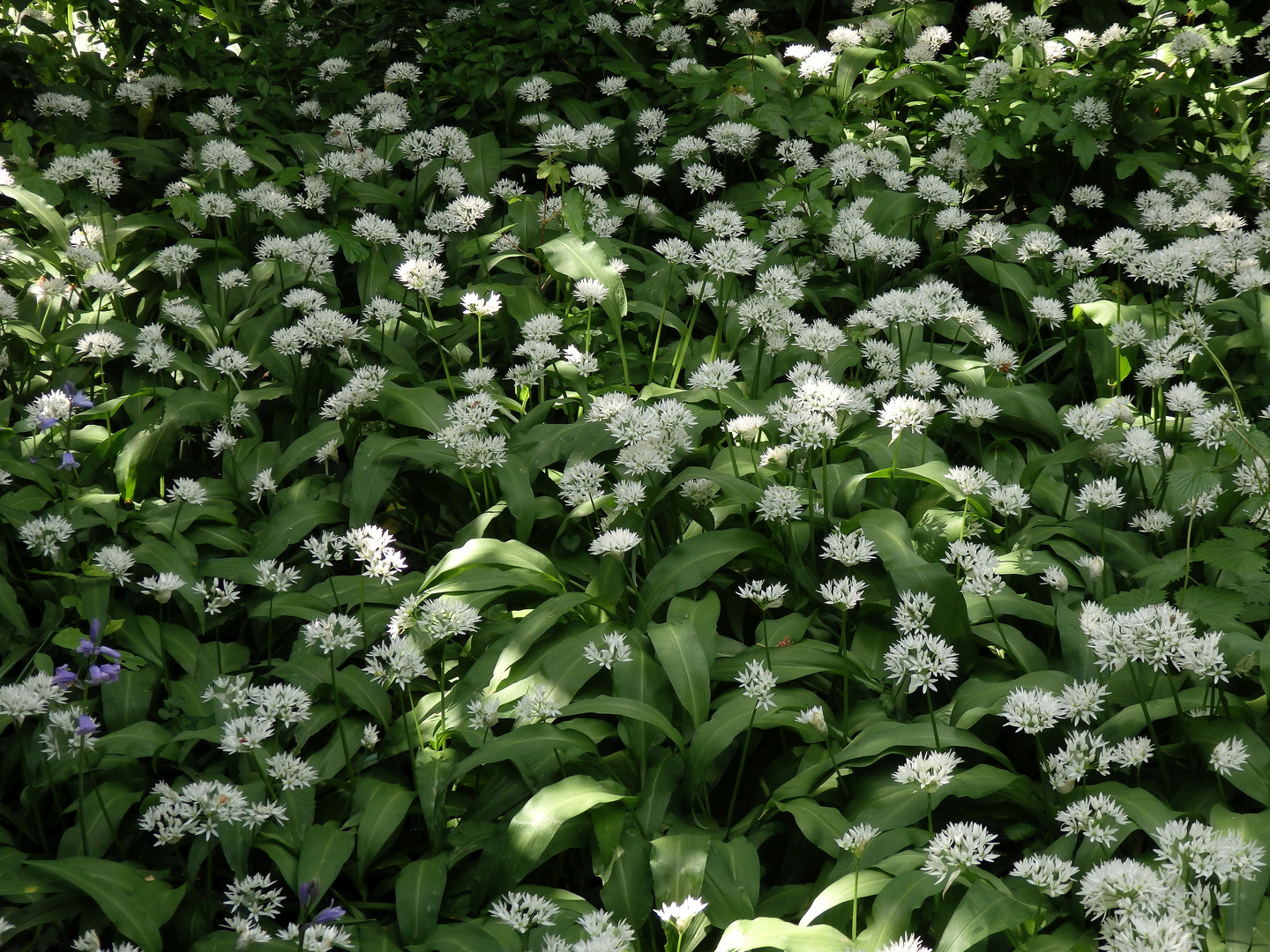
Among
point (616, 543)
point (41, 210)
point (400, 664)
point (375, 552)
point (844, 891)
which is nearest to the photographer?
point (844, 891)

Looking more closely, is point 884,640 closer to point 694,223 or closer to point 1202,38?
point 694,223

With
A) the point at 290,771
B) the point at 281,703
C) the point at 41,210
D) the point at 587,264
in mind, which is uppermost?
the point at 41,210

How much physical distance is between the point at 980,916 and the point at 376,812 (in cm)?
136

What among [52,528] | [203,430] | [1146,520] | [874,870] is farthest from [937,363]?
[52,528]

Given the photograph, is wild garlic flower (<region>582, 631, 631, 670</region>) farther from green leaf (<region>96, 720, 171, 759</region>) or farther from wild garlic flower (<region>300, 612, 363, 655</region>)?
green leaf (<region>96, 720, 171, 759</region>)

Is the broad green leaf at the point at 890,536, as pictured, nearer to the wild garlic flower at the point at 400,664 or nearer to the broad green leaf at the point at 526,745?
the broad green leaf at the point at 526,745

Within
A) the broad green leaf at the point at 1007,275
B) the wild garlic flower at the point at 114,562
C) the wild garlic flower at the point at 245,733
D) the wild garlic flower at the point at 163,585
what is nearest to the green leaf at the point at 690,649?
the wild garlic flower at the point at 245,733

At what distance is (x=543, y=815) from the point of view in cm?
221

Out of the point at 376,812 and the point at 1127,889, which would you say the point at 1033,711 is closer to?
the point at 1127,889

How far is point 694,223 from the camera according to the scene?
4875 mm

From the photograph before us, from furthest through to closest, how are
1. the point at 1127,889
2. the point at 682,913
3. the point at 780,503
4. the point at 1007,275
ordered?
the point at 1007,275, the point at 780,503, the point at 682,913, the point at 1127,889

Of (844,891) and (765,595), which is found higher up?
(765,595)

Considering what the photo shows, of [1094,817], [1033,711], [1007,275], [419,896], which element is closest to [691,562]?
[1033,711]

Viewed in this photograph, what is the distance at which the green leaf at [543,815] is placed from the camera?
219cm
